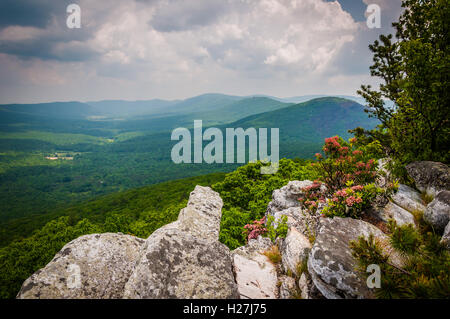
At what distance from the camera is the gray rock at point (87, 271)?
19.5 feet

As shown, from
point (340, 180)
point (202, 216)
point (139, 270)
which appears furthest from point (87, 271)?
point (340, 180)

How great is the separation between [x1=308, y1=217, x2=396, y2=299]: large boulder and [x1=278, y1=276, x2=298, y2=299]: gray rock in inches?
41.5

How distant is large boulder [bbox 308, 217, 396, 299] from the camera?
16.4 ft

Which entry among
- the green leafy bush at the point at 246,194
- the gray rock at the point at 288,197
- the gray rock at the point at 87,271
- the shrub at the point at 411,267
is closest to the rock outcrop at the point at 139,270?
the gray rock at the point at 87,271

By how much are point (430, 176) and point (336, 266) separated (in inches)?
275

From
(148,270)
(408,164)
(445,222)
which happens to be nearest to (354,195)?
(445,222)

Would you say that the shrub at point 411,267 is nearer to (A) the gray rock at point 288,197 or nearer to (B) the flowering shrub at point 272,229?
(B) the flowering shrub at point 272,229

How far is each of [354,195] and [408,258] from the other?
9.49ft

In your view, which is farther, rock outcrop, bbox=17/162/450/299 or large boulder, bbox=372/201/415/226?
large boulder, bbox=372/201/415/226

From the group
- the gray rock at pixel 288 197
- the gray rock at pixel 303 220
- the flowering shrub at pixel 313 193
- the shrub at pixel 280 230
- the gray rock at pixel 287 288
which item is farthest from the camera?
the gray rock at pixel 288 197

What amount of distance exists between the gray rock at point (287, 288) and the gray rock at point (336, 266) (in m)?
1.05

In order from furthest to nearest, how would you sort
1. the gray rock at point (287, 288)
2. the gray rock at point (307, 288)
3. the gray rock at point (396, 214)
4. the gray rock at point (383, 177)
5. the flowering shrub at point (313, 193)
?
the flowering shrub at point (313, 193)
the gray rock at point (383, 177)
the gray rock at point (396, 214)
the gray rock at point (287, 288)
the gray rock at point (307, 288)

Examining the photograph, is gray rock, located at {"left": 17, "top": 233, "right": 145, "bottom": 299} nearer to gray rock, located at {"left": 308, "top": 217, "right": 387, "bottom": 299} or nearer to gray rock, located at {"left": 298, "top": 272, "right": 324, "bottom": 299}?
gray rock, located at {"left": 298, "top": 272, "right": 324, "bottom": 299}

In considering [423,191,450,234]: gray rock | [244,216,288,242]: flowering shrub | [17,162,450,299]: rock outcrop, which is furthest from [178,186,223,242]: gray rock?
[423,191,450,234]: gray rock
